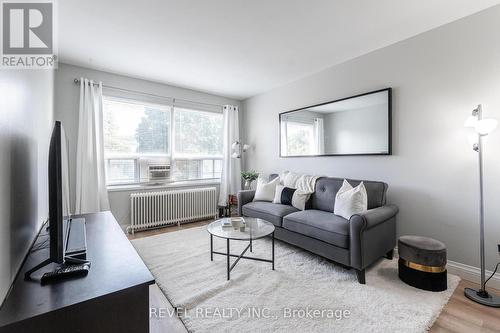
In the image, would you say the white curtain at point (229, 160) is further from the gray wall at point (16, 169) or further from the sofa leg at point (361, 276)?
the gray wall at point (16, 169)

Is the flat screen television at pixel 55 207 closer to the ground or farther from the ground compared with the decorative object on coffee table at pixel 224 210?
farther from the ground

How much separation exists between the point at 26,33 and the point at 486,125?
12.1 ft

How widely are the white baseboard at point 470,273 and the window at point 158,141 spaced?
3.78m

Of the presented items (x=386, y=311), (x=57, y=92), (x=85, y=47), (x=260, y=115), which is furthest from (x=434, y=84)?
(x=57, y=92)

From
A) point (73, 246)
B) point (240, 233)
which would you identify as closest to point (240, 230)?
point (240, 233)

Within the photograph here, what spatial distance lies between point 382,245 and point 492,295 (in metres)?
0.84

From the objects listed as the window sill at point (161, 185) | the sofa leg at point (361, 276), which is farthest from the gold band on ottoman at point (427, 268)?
the window sill at point (161, 185)

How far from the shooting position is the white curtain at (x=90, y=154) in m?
3.12

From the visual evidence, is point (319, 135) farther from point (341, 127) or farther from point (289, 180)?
point (289, 180)

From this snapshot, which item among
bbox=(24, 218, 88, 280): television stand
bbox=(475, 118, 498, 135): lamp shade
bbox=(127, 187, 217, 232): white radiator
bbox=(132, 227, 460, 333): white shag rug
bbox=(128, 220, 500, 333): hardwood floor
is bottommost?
bbox=(128, 220, 500, 333): hardwood floor

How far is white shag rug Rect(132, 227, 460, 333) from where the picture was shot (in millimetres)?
1553

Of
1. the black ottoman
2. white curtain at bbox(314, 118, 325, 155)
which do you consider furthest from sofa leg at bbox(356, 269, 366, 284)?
white curtain at bbox(314, 118, 325, 155)

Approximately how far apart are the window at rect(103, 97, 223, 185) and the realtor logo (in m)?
1.27

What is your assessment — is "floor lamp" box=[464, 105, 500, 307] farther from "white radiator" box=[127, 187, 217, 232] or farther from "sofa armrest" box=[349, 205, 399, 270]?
"white radiator" box=[127, 187, 217, 232]
